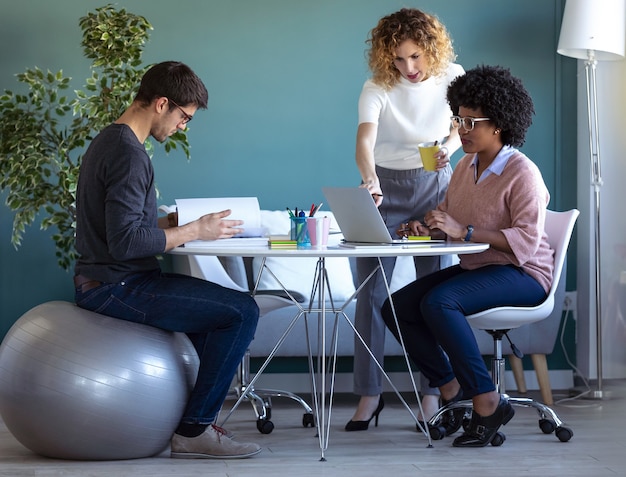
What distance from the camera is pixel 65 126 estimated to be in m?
4.13

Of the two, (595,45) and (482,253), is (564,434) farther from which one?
(595,45)

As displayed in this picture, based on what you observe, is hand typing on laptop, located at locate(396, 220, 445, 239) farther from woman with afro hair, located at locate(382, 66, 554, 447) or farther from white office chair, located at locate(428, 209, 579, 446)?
white office chair, located at locate(428, 209, 579, 446)

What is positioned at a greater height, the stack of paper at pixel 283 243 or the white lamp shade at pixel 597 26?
the white lamp shade at pixel 597 26

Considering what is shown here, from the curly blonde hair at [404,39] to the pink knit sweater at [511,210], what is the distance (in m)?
0.37

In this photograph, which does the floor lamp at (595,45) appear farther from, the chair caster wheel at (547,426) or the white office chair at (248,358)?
the white office chair at (248,358)

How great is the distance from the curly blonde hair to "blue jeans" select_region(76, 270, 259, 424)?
104 centimetres

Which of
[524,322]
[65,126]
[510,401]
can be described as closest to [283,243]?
[524,322]

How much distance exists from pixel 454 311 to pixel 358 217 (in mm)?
418

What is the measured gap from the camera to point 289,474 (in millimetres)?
2740

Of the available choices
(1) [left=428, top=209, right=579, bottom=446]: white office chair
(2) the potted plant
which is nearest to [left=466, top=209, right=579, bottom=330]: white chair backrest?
(1) [left=428, top=209, right=579, bottom=446]: white office chair

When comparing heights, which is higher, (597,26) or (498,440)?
(597,26)

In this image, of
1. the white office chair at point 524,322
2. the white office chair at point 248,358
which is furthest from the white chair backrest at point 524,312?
the white office chair at point 248,358

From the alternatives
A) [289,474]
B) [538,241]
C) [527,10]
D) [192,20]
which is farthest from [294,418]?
[527,10]

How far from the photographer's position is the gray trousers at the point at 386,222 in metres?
3.44
